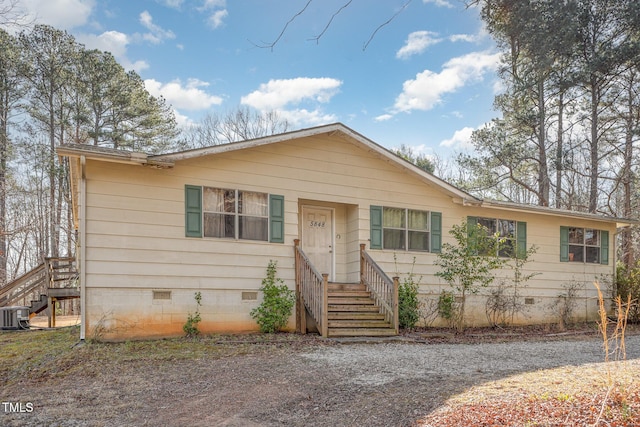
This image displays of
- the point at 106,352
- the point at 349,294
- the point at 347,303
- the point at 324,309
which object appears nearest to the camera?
the point at 106,352

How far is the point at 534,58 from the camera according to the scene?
16469 mm

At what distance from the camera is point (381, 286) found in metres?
9.61

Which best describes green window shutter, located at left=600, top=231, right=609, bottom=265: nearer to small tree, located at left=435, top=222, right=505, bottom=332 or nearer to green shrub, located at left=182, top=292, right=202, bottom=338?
small tree, located at left=435, top=222, right=505, bottom=332

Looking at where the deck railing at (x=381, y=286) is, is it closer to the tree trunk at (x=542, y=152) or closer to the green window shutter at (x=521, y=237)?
the green window shutter at (x=521, y=237)

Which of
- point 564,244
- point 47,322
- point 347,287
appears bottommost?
point 47,322

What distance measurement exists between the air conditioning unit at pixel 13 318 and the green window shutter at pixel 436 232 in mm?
10976

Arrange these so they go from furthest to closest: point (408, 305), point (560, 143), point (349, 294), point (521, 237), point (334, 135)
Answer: point (560, 143), point (521, 237), point (334, 135), point (408, 305), point (349, 294)

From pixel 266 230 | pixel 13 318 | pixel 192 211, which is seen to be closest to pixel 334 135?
pixel 266 230

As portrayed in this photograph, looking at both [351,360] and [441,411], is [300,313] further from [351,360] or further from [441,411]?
[441,411]

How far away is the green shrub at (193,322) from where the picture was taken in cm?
868

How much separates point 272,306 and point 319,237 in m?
2.30

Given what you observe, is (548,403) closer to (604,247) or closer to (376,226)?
(376,226)

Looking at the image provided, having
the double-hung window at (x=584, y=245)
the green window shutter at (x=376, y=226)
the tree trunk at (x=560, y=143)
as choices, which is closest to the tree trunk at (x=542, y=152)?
the tree trunk at (x=560, y=143)

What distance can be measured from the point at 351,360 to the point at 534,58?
47.9 ft
